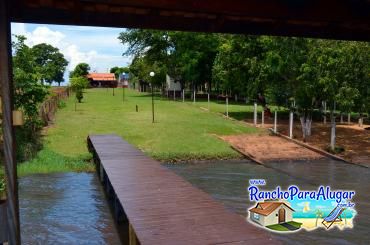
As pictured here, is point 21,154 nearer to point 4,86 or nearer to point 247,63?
point 4,86

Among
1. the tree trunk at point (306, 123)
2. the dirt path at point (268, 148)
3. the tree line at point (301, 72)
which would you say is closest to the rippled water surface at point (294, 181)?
the dirt path at point (268, 148)

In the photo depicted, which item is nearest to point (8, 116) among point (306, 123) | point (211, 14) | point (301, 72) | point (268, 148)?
point (211, 14)

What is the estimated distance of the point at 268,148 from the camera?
23.3m

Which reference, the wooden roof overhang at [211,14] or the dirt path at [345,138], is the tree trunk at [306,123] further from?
the wooden roof overhang at [211,14]

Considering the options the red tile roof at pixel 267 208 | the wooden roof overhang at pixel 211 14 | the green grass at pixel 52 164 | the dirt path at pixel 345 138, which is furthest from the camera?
the dirt path at pixel 345 138

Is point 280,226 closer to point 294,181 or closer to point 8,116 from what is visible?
point 294,181

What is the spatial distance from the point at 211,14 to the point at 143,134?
1802 centimetres

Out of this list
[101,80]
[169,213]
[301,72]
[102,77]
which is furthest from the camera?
[102,77]

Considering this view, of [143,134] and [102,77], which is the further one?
[102,77]

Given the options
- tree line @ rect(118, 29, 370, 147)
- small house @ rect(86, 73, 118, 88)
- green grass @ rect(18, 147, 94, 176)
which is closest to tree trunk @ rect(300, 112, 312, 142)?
tree line @ rect(118, 29, 370, 147)

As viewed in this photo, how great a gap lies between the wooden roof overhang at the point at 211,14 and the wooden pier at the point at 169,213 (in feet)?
11.2

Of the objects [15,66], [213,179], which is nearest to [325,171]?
[213,179]

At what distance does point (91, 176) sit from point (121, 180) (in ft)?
22.7

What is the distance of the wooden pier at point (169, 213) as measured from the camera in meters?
6.98
